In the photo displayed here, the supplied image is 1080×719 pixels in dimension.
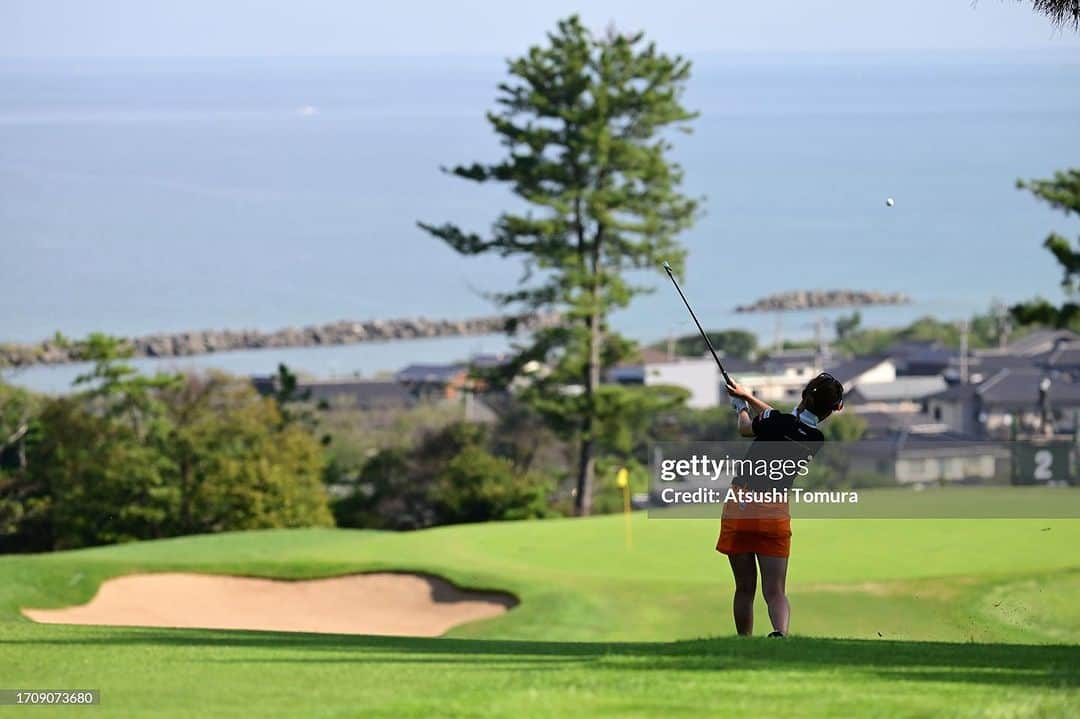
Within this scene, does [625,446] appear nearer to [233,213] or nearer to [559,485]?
[559,485]

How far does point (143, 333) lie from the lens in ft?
337

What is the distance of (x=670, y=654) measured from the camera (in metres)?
8.36

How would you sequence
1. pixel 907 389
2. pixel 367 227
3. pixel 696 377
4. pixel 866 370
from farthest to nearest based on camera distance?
pixel 367 227 → pixel 866 370 → pixel 696 377 → pixel 907 389

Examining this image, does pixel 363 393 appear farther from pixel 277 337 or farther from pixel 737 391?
pixel 737 391

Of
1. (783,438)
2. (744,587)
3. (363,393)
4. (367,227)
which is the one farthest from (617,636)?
(367,227)

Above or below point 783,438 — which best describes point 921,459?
below

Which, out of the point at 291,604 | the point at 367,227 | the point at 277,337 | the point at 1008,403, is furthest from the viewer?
the point at 367,227

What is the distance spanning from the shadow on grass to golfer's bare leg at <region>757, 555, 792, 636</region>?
0.50ft

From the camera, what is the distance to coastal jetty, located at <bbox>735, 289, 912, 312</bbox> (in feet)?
413

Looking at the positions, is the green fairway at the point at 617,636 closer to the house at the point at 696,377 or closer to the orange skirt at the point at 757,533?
the orange skirt at the point at 757,533

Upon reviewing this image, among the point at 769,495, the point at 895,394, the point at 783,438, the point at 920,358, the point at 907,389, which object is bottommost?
the point at 895,394

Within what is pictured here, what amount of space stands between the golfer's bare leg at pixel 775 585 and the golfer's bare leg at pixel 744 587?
0.27 ft

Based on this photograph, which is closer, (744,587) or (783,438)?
(783,438)

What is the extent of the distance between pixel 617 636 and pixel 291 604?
4836 mm
